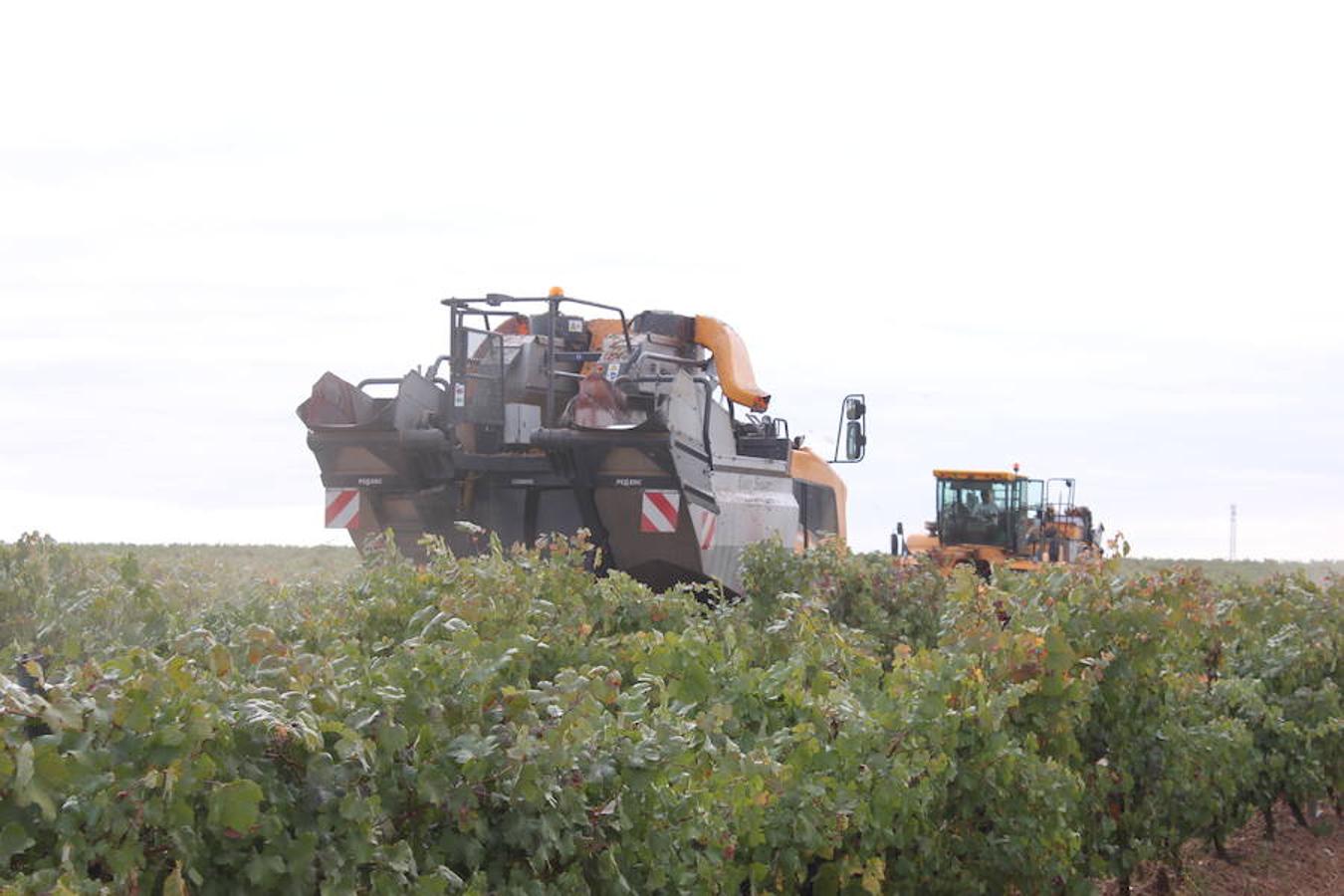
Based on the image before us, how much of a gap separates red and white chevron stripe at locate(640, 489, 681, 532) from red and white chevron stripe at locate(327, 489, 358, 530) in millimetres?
2739

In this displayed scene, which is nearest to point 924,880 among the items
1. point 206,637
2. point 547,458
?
point 206,637

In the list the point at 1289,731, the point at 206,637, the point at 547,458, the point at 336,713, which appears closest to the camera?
the point at 336,713

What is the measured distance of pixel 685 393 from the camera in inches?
551

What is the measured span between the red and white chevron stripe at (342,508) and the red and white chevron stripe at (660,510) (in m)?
2.74

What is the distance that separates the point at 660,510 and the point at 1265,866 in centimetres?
585

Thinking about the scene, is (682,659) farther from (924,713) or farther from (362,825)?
(362,825)

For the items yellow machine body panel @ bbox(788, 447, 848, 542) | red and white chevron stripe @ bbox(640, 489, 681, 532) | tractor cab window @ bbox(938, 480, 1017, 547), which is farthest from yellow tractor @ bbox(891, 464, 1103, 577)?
red and white chevron stripe @ bbox(640, 489, 681, 532)

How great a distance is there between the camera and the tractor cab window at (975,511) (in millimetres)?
29438

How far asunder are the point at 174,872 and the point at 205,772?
0.67 feet

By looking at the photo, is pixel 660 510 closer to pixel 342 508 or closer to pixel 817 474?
pixel 342 508

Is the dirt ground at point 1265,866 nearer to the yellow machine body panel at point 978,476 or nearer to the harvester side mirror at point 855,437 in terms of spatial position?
the harvester side mirror at point 855,437

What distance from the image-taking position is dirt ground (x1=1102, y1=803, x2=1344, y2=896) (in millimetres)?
8281

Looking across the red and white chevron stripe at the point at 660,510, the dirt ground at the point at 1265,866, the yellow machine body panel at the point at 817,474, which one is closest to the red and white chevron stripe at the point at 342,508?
the red and white chevron stripe at the point at 660,510

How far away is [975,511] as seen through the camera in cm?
2964
